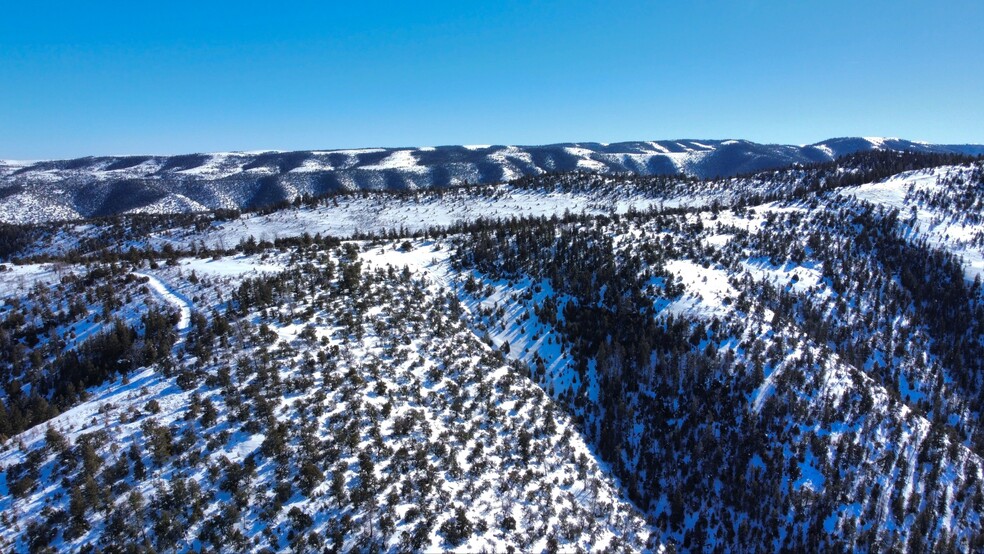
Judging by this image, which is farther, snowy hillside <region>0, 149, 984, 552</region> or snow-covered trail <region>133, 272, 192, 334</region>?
snow-covered trail <region>133, 272, 192, 334</region>

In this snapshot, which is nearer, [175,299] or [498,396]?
[498,396]

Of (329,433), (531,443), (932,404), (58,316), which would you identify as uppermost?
(58,316)

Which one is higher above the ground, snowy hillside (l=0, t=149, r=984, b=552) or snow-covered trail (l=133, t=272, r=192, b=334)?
snow-covered trail (l=133, t=272, r=192, b=334)

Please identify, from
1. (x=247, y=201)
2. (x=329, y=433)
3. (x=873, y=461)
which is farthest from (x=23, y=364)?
(x=247, y=201)

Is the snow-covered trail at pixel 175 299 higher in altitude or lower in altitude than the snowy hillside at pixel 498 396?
higher

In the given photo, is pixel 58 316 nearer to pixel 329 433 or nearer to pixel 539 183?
pixel 329 433

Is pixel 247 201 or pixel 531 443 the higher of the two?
pixel 247 201

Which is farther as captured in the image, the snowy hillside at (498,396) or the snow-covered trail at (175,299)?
the snow-covered trail at (175,299)

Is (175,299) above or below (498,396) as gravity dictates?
above
